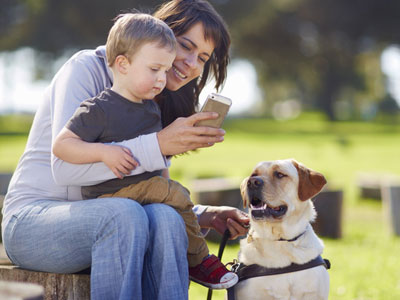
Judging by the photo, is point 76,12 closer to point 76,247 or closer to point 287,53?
point 287,53

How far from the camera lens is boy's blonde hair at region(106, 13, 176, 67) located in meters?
2.90

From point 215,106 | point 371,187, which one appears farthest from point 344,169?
point 215,106

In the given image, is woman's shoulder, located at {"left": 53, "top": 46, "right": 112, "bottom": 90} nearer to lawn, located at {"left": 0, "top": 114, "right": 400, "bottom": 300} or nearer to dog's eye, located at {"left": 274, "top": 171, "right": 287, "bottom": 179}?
lawn, located at {"left": 0, "top": 114, "right": 400, "bottom": 300}

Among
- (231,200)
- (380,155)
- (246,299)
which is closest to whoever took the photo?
(246,299)

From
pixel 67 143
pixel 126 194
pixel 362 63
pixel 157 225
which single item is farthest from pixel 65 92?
pixel 362 63

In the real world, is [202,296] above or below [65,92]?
below

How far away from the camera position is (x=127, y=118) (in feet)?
9.61

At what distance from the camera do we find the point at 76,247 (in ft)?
9.18

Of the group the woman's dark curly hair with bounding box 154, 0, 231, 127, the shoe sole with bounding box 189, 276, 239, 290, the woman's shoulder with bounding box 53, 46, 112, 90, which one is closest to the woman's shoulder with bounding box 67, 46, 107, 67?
the woman's shoulder with bounding box 53, 46, 112, 90

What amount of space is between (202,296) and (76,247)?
248cm

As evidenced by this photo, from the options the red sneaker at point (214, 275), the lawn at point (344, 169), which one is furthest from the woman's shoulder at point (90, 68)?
the red sneaker at point (214, 275)

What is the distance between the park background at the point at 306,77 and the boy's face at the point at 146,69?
262 cm

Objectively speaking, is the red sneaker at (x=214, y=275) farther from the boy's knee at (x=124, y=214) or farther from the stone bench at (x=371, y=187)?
the stone bench at (x=371, y=187)

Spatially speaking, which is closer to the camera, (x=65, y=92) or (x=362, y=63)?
(x=65, y=92)
